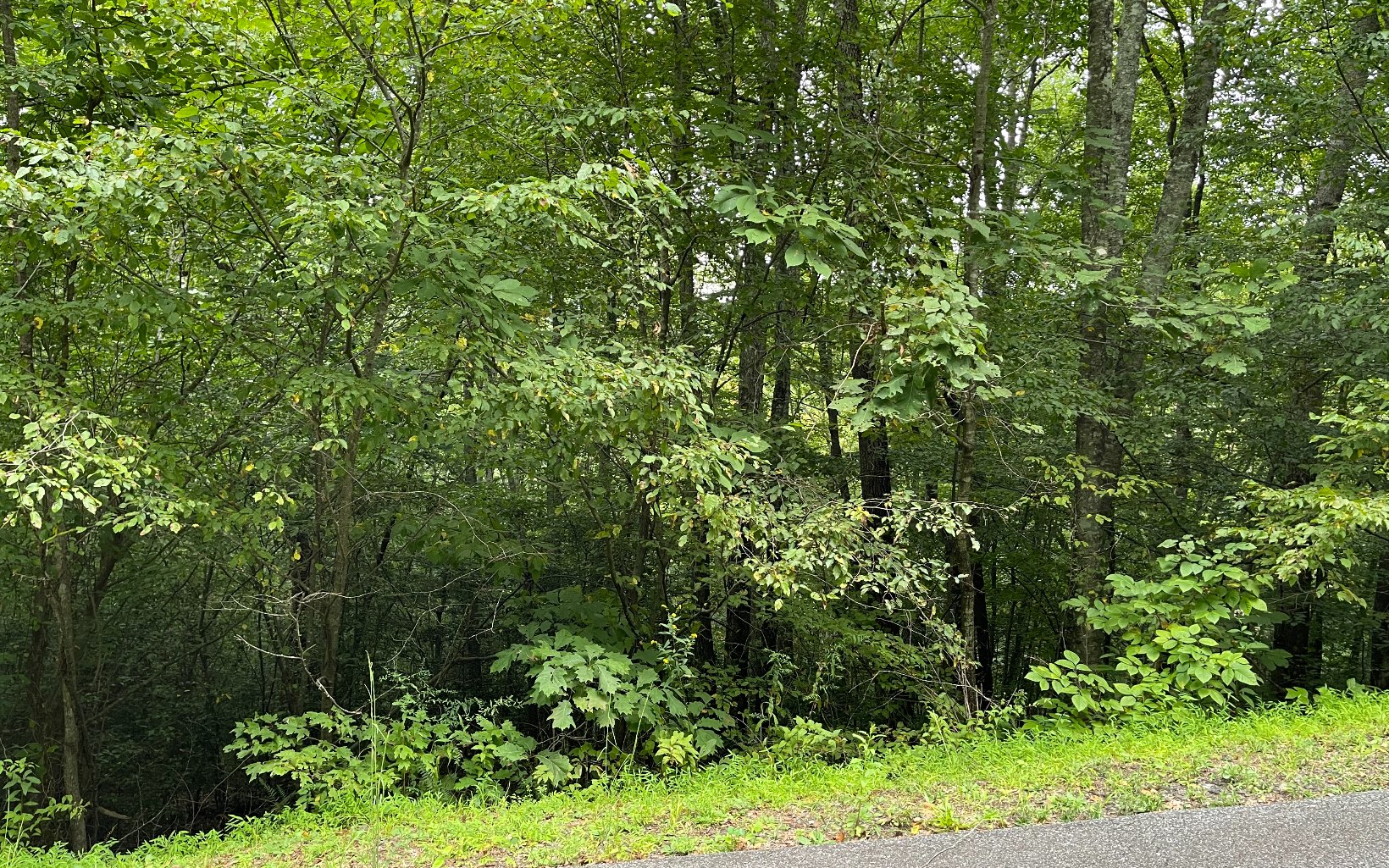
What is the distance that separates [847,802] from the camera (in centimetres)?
343

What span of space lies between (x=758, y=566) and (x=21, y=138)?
380cm

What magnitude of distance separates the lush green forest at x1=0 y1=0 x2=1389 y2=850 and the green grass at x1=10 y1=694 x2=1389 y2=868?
552 mm

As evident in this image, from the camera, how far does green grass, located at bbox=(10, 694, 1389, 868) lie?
3.13 m

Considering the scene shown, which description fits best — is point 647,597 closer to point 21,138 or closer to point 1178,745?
point 1178,745

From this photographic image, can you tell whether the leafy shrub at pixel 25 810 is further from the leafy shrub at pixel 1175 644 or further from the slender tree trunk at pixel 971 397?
the slender tree trunk at pixel 971 397

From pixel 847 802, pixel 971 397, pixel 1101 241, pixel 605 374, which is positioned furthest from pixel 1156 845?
pixel 1101 241

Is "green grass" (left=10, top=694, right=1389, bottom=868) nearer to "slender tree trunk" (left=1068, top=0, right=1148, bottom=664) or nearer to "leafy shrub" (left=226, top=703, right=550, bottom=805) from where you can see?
"leafy shrub" (left=226, top=703, right=550, bottom=805)

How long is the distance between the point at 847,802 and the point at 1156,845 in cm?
110

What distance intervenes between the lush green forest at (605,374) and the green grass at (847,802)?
1.81ft

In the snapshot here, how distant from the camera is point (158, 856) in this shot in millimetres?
3754

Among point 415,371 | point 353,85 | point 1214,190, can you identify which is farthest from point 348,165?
point 1214,190

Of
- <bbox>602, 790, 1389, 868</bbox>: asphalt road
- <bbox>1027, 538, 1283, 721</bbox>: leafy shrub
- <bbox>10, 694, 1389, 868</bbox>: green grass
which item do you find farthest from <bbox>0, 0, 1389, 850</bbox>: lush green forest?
<bbox>602, 790, 1389, 868</bbox>: asphalt road

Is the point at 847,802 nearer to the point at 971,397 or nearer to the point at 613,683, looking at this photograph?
the point at 613,683

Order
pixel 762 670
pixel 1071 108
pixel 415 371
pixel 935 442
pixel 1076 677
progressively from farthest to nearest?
pixel 1071 108 < pixel 935 442 < pixel 762 670 < pixel 415 371 < pixel 1076 677
